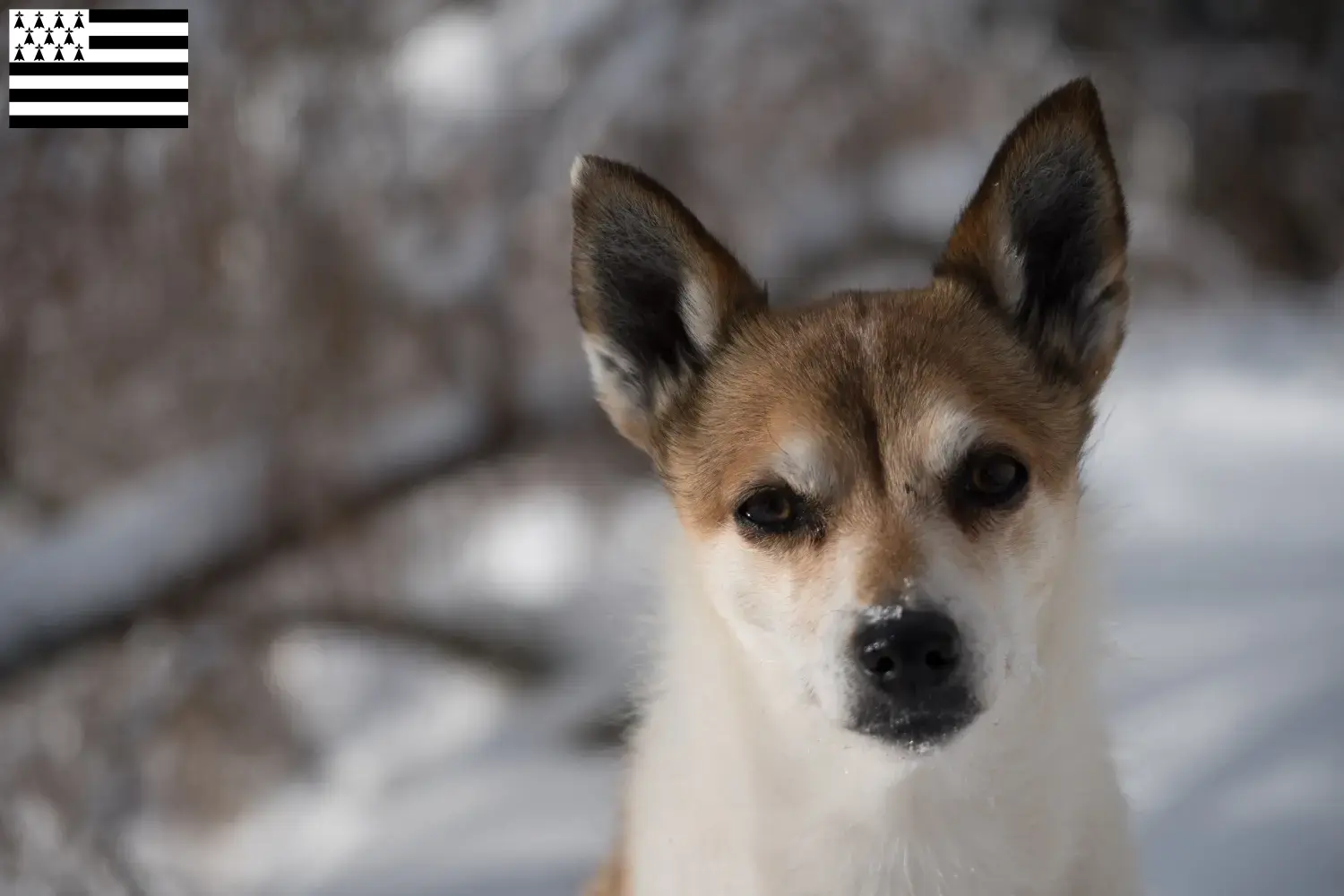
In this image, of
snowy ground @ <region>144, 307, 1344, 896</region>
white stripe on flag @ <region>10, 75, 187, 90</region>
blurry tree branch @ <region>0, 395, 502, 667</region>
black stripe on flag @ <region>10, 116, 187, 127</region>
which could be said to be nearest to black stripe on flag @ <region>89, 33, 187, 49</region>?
white stripe on flag @ <region>10, 75, 187, 90</region>

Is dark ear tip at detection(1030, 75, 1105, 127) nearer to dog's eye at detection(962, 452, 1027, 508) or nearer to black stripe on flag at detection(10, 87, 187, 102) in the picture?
dog's eye at detection(962, 452, 1027, 508)

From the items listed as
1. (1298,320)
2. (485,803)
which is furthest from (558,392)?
(1298,320)

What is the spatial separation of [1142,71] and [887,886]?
4.38 meters

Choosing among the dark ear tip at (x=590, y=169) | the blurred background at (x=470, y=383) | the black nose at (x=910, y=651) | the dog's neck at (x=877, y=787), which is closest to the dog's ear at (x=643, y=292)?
the dark ear tip at (x=590, y=169)

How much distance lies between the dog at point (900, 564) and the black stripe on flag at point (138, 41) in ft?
9.17

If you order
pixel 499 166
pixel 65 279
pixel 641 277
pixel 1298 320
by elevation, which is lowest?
pixel 641 277

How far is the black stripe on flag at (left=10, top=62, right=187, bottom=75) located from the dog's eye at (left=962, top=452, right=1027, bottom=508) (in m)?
3.47

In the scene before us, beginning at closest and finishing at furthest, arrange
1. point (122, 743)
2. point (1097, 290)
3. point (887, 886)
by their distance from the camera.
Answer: point (887, 886), point (1097, 290), point (122, 743)

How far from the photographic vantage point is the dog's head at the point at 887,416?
181cm

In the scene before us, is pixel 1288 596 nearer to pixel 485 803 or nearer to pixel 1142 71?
pixel 1142 71

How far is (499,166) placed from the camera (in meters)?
4.91

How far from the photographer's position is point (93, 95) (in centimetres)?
429

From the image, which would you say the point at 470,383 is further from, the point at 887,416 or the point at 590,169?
the point at 887,416

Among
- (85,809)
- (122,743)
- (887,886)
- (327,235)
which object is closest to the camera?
(887,886)
